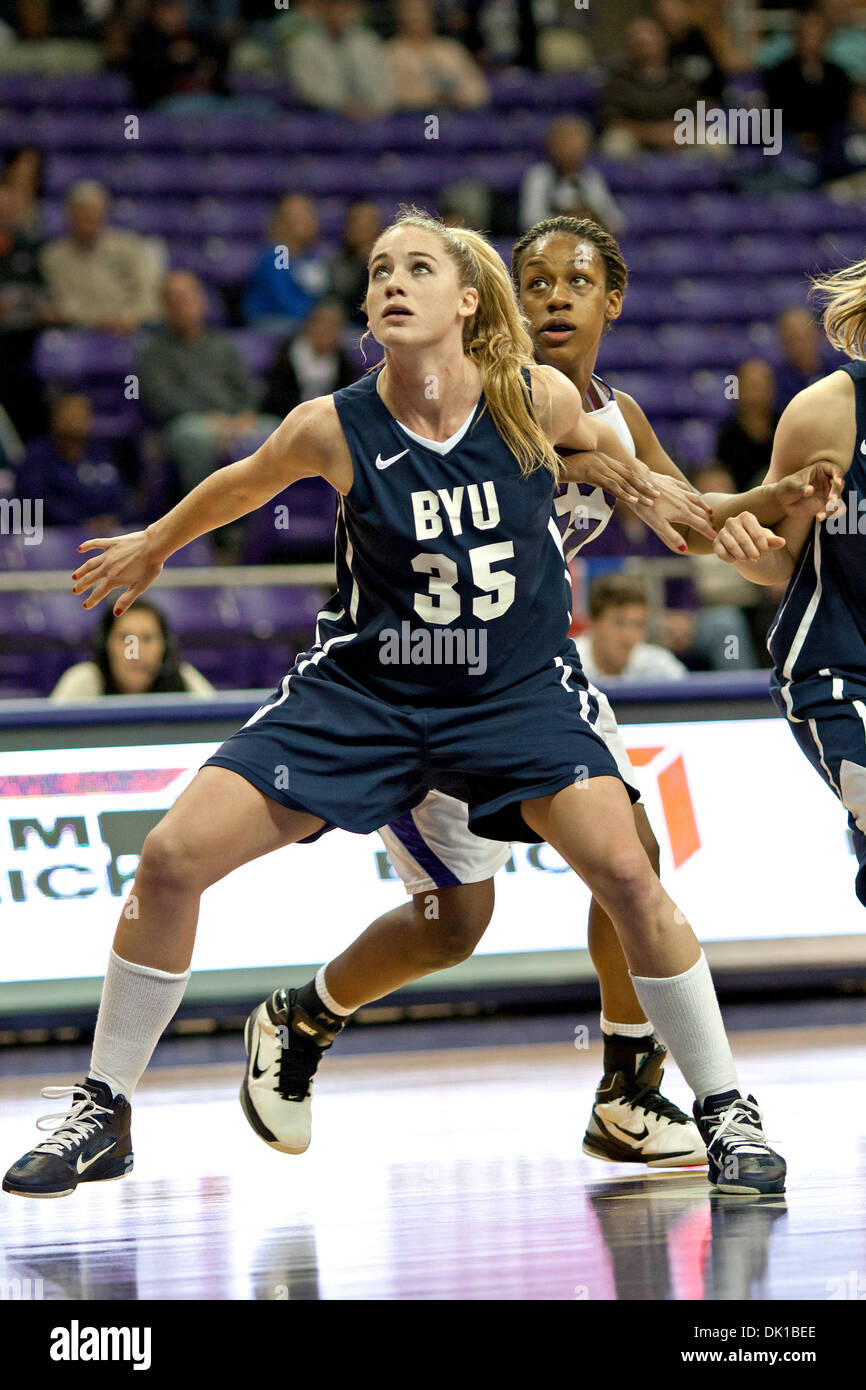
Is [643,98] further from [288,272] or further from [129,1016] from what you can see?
[129,1016]

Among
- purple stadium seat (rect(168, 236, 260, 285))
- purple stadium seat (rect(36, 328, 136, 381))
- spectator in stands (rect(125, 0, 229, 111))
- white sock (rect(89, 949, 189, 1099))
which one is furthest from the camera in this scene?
spectator in stands (rect(125, 0, 229, 111))

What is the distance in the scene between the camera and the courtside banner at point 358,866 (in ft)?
18.2

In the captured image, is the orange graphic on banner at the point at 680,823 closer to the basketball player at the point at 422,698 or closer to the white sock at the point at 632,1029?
the white sock at the point at 632,1029

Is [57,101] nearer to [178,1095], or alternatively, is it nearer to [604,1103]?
[178,1095]

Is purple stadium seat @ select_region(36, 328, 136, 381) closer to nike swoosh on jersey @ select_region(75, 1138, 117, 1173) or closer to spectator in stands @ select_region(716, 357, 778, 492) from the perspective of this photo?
spectator in stands @ select_region(716, 357, 778, 492)

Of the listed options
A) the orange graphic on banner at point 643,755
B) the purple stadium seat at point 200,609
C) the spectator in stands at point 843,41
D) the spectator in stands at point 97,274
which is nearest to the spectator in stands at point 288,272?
the spectator in stands at point 97,274

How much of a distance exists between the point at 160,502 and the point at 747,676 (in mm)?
3407

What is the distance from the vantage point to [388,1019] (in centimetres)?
613

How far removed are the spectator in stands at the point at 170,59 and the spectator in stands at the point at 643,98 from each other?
106 inches

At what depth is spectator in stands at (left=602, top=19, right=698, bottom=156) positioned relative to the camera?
1196cm

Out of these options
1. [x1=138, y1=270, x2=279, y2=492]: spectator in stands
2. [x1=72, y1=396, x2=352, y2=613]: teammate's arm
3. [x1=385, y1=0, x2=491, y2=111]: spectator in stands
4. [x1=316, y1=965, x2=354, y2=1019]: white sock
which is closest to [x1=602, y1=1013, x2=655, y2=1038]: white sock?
[x1=316, y1=965, x2=354, y2=1019]: white sock

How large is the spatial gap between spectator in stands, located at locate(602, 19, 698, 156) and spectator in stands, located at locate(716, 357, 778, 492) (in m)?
3.41

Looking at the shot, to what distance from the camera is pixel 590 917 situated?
3.72m

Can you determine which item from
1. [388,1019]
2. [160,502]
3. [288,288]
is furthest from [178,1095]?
[288,288]
